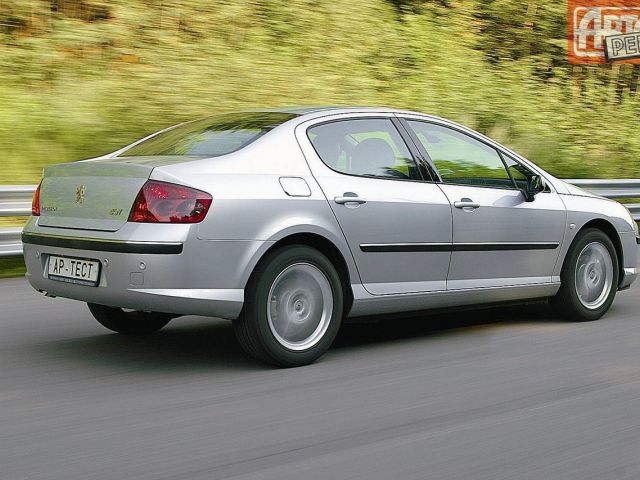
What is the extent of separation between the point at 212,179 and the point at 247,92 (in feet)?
30.9

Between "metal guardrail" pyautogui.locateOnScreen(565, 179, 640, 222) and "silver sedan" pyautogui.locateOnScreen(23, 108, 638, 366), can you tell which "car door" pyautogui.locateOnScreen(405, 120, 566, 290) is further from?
"metal guardrail" pyautogui.locateOnScreen(565, 179, 640, 222)

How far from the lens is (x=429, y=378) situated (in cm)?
536

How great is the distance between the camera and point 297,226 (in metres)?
5.46

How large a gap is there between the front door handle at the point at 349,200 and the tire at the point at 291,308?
308 millimetres

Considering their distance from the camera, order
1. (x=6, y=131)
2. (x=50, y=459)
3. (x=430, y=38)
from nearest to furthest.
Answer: (x=50, y=459) < (x=6, y=131) < (x=430, y=38)

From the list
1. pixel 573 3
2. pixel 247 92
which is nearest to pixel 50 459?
pixel 247 92

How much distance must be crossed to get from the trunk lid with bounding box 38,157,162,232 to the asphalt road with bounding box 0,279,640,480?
0.78 meters

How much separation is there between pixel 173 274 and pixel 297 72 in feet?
36.7

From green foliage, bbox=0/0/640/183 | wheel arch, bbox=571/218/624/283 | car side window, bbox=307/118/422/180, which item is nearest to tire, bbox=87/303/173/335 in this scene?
car side window, bbox=307/118/422/180

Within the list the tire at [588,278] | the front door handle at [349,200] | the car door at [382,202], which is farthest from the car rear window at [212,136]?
the tire at [588,278]

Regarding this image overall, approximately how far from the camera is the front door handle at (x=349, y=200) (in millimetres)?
5707

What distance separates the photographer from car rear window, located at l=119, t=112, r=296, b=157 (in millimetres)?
5660

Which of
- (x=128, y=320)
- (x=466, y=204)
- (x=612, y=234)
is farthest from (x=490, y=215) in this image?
(x=128, y=320)

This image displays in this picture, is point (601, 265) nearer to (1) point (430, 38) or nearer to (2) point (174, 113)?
(2) point (174, 113)
